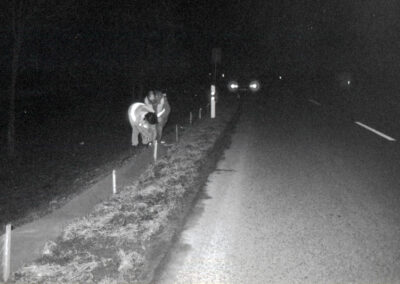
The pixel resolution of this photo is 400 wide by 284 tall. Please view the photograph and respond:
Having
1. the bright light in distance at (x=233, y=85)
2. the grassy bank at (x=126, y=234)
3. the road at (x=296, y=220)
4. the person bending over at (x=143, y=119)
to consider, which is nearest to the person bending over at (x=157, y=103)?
the person bending over at (x=143, y=119)

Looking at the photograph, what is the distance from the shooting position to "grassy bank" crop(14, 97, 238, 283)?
14.1ft

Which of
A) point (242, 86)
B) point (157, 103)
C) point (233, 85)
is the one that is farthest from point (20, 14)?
point (242, 86)

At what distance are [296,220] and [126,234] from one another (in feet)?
7.31

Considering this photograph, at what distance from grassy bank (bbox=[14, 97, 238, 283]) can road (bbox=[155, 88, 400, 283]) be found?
23 cm

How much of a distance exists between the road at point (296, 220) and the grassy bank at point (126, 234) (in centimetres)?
23

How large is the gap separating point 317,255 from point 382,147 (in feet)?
23.5

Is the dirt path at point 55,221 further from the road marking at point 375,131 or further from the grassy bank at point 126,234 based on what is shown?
the road marking at point 375,131

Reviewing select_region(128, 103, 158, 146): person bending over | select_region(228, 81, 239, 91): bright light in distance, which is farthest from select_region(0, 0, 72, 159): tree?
select_region(228, 81, 239, 91): bright light in distance

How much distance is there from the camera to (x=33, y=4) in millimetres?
13766

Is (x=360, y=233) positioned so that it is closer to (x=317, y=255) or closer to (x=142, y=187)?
(x=317, y=255)

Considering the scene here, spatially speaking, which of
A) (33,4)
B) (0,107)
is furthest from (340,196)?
(0,107)

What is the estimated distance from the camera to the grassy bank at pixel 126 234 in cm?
429

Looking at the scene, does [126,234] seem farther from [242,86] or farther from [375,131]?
[242,86]

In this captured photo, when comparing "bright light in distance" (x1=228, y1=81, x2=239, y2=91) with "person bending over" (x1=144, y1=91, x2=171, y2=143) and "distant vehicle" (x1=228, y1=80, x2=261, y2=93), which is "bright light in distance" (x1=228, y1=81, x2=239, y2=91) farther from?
"person bending over" (x1=144, y1=91, x2=171, y2=143)
